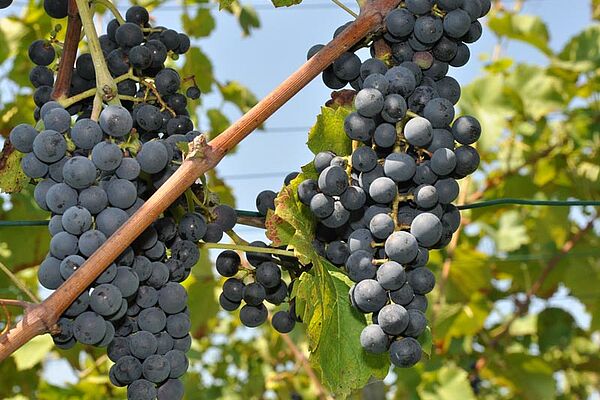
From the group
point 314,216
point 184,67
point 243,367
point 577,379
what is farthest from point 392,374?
point 314,216

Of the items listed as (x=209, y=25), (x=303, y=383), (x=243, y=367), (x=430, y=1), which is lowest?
(x=243, y=367)

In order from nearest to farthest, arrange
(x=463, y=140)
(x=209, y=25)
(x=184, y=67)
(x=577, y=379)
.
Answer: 1. (x=463, y=140)
2. (x=184, y=67)
3. (x=209, y=25)
4. (x=577, y=379)

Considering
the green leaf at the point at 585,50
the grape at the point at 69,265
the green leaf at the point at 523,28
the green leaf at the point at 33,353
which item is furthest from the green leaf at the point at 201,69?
the grape at the point at 69,265

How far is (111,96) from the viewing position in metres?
1.13

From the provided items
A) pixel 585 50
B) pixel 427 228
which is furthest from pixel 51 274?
pixel 585 50

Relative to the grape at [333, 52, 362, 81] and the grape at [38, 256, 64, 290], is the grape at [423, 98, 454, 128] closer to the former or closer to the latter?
the grape at [333, 52, 362, 81]

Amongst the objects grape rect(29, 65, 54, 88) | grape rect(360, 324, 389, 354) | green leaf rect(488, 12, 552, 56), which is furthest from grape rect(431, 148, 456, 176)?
green leaf rect(488, 12, 552, 56)

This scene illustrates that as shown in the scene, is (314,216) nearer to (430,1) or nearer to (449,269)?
(430,1)

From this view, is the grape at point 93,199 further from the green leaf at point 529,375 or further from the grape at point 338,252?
the green leaf at point 529,375

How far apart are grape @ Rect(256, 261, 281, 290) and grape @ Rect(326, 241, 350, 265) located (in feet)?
0.30

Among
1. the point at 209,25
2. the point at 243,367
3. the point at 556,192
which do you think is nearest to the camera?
the point at 209,25

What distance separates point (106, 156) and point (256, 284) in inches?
13.3

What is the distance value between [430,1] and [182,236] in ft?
1.58

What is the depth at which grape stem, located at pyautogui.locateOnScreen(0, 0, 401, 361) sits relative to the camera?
3.22 feet
